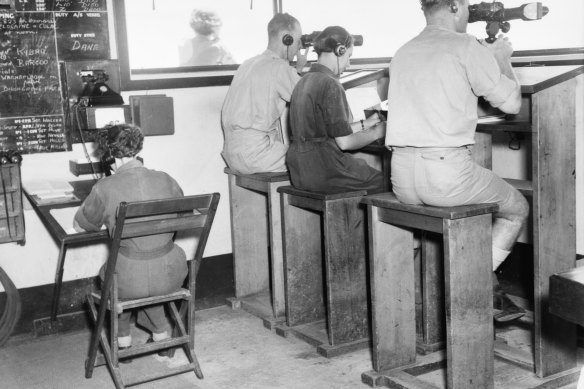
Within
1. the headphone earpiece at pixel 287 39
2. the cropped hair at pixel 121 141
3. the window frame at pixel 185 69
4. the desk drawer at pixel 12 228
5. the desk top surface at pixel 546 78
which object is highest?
the headphone earpiece at pixel 287 39

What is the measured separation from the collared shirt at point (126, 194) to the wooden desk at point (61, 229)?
0.05m

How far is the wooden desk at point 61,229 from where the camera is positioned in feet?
11.9

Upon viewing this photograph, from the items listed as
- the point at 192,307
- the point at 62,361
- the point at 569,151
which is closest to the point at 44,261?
the point at 62,361

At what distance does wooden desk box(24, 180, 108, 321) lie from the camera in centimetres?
364

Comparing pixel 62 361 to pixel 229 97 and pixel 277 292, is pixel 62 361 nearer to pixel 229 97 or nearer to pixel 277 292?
pixel 277 292

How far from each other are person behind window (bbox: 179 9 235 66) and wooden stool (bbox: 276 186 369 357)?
49.9 inches

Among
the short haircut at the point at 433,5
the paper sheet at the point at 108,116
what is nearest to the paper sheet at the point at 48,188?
the paper sheet at the point at 108,116

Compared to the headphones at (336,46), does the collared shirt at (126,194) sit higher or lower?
lower

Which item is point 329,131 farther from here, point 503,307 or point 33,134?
point 33,134

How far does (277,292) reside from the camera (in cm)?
456

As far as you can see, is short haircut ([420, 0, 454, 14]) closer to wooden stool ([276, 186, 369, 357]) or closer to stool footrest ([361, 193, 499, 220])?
stool footrest ([361, 193, 499, 220])

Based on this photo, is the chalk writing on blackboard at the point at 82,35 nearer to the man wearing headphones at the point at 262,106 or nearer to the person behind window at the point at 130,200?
the man wearing headphones at the point at 262,106

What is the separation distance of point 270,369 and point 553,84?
1.91 metres

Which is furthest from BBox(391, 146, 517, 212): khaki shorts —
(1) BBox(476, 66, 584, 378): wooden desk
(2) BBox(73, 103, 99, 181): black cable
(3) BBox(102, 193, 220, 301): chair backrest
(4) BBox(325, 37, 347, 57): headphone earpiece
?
(2) BBox(73, 103, 99, 181): black cable
